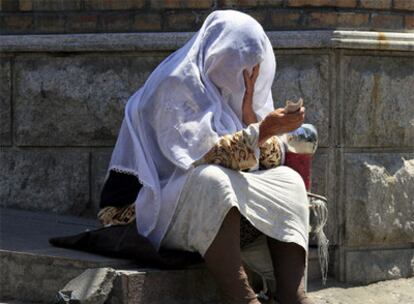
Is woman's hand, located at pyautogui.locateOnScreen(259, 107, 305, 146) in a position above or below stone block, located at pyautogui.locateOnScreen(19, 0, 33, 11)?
below

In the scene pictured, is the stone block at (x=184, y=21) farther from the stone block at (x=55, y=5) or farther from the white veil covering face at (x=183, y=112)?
the white veil covering face at (x=183, y=112)

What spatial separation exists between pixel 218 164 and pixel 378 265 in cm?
162

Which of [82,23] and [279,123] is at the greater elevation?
[82,23]

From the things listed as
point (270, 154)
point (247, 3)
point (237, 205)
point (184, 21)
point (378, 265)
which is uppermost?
point (247, 3)

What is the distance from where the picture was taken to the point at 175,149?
13.3 feet

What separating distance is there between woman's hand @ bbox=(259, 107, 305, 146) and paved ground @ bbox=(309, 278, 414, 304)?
1236mm

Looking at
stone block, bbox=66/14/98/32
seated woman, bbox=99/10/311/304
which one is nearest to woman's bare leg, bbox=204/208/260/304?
seated woman, bbox=99/10/311/304

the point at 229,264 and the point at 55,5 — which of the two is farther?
the point at 55,5

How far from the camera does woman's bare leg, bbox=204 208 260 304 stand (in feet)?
12.6

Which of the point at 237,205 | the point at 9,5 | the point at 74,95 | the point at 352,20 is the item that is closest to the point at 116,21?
the point at 74,95

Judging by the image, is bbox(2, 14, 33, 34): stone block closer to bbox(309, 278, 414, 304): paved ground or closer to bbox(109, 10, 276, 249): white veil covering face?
bbox(109, 10, 276, 249): white veil covering face

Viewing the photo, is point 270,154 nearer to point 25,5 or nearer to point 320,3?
point 320,3

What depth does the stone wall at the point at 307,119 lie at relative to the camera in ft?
16.7

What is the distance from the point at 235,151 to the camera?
397cm
